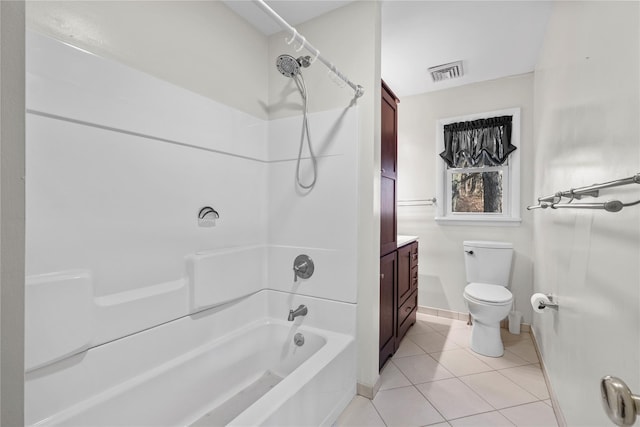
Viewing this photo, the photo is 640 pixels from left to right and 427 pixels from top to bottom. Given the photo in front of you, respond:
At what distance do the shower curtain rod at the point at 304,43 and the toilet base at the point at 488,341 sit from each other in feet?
6.82

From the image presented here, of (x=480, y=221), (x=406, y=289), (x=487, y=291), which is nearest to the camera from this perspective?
(x=487, y=291)

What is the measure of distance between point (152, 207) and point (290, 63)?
103cm

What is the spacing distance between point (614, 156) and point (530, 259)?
2.13 m

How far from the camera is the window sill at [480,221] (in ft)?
9.27

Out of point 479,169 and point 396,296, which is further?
point 479,169

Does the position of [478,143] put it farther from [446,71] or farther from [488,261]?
[488,261]

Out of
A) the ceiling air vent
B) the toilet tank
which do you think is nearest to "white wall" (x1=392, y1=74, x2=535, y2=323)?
the toilet tank

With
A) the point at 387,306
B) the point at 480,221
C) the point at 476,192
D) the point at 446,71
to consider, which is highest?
the point at 446,71

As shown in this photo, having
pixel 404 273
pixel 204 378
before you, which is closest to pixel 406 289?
pixel 404 273

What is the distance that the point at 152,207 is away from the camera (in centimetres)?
143

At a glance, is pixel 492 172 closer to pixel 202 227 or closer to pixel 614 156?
pixel 614 156

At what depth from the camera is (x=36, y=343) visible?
1.04m

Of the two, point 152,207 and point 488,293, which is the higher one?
point 152,207

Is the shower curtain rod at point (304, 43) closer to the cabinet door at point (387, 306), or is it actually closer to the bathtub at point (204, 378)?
the cabinet door at point (387, 306)
